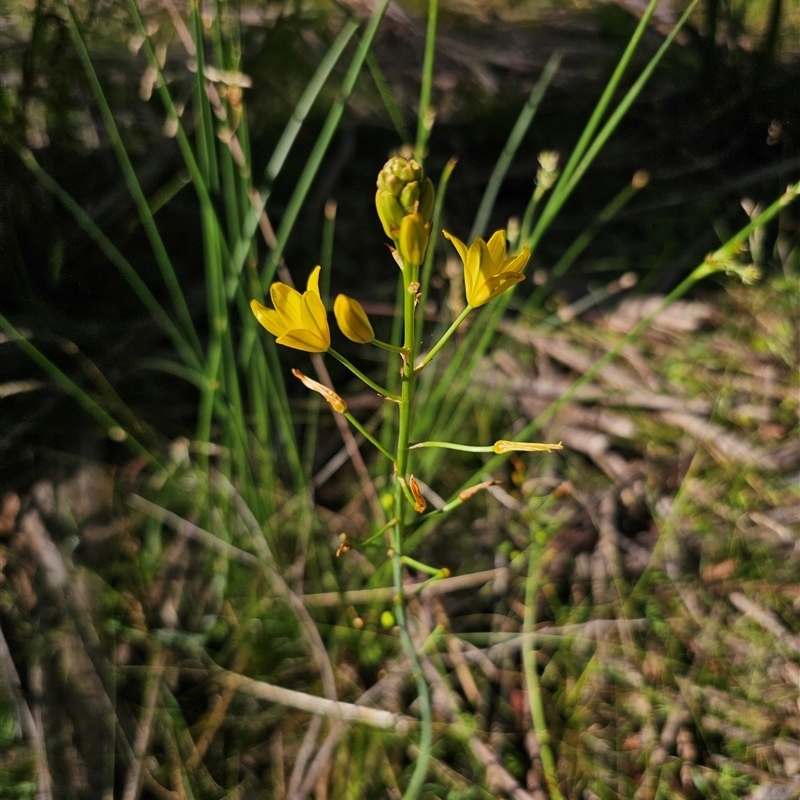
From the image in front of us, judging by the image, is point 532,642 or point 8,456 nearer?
point 532,642

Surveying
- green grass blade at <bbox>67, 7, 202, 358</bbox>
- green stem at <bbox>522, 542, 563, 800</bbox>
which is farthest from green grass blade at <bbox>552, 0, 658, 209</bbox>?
green stem at <bbox>522, 542, 563, 800</bbox>

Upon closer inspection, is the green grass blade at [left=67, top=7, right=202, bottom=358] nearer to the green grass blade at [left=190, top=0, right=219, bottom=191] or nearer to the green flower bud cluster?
the green grass blade at [left=190, top=0, right=219, bottom=191]

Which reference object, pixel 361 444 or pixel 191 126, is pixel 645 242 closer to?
pixel 361 444

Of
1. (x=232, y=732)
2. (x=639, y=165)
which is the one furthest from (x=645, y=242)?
(x=232, y=732)

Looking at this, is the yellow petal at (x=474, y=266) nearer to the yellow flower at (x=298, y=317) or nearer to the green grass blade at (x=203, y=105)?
the yellow flower at (x=298, y=317)

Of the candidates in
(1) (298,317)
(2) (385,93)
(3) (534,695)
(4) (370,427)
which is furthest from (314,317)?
(4) (370,427)

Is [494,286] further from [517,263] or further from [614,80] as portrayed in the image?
[614,80]

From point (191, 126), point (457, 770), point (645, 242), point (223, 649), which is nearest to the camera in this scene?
point (457, 770)
